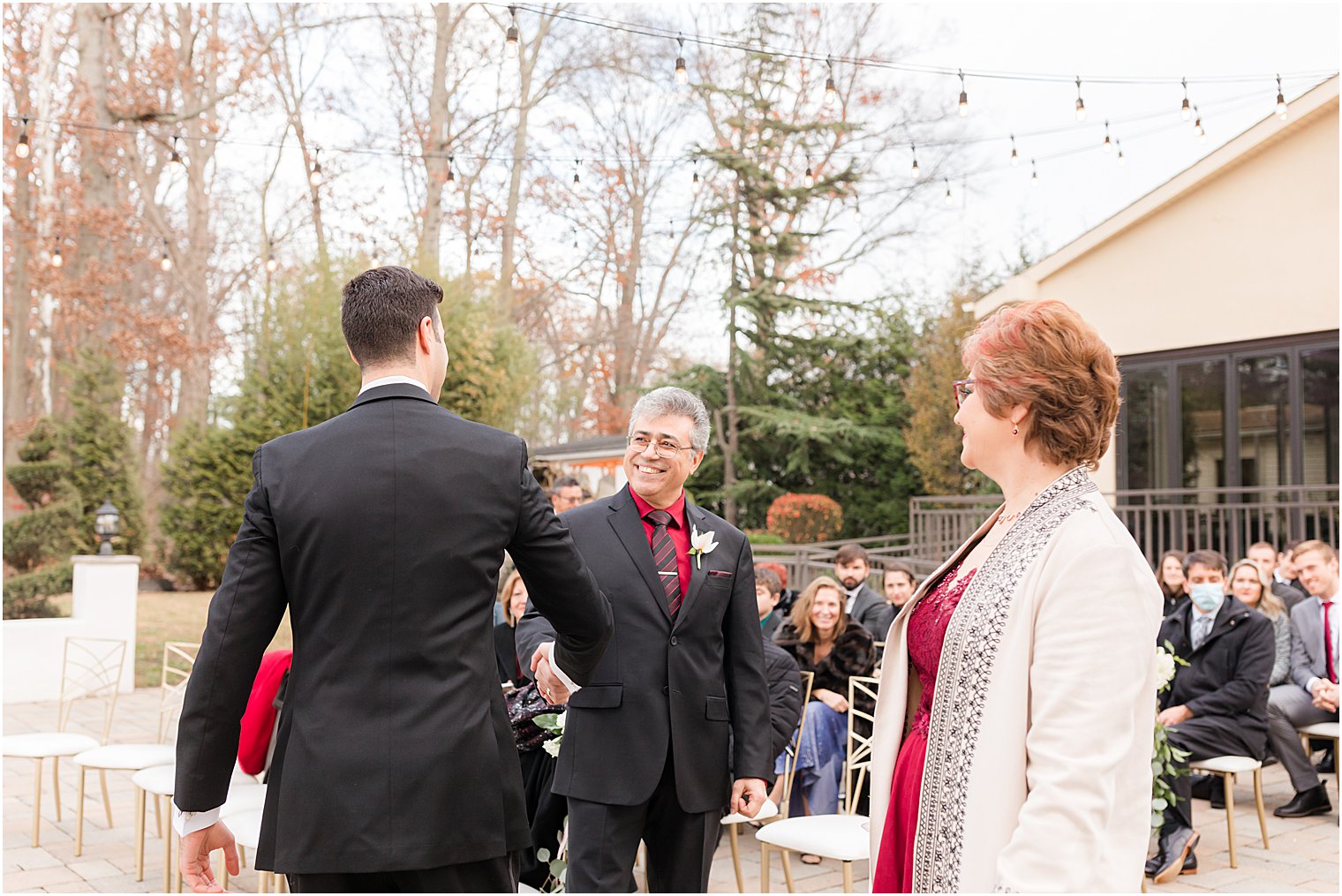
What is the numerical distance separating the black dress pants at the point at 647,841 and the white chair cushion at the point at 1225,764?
363 cm

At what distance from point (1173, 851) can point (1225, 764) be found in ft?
2.15

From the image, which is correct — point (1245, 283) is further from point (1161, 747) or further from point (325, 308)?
point (325, 308)

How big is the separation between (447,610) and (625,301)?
22462 millimetres

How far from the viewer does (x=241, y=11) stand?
813 inches

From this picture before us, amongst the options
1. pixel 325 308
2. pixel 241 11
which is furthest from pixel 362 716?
pixel 241 11

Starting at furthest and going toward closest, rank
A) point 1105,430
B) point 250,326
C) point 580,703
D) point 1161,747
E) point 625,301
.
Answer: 1. point 625,301
2. point 250,326
3. point 1161,747
4. point 580,703
5. point 1105,430

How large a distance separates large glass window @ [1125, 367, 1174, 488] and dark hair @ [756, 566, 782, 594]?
7.85 meters

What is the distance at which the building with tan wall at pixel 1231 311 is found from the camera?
37.7 feet

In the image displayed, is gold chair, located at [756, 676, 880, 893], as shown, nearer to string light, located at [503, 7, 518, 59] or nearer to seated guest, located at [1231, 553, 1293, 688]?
seated guest, located at [1231, 553, 1293, 688]

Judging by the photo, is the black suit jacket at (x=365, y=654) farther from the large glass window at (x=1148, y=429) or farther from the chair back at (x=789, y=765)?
the large glass window at (x=1148, y=429)

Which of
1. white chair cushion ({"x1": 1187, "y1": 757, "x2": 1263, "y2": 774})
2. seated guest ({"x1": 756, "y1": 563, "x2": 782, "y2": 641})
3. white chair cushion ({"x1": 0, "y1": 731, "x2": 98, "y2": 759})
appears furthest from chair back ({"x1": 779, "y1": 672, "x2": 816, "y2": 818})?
white chair cushion ({"x1": 0, "y1": 731, "x2": 98, "y2": 759})

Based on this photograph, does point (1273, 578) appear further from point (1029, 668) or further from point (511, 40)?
point (1029, 668)

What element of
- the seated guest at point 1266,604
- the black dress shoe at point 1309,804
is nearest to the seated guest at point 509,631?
the seated guest at point 1266,604

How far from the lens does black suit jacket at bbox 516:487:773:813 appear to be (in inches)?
117
